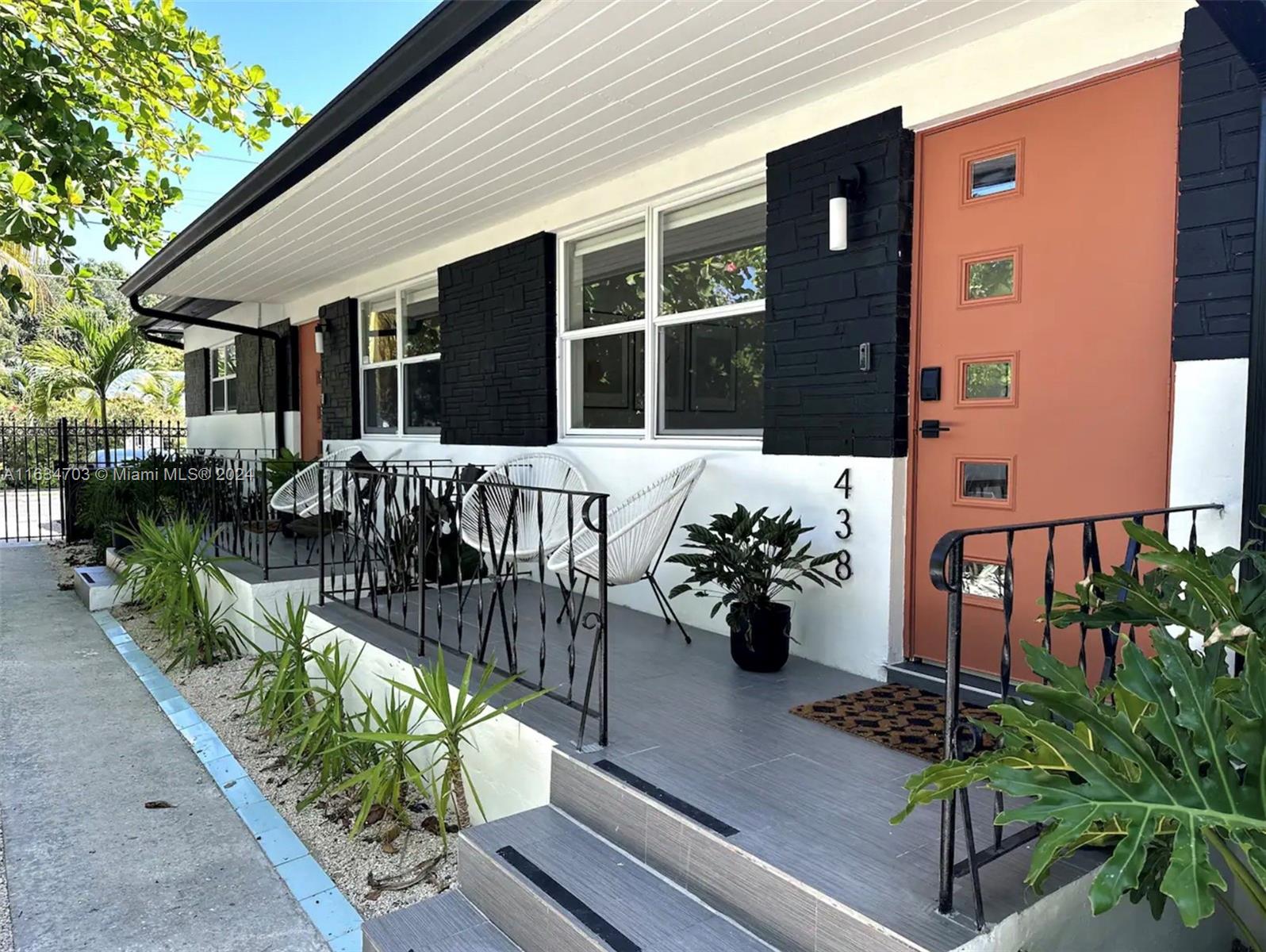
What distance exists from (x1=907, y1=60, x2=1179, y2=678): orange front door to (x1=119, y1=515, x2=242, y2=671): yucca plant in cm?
395

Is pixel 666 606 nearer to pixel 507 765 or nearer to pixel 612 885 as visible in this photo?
pixel 507 765

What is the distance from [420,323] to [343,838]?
15.3 feet

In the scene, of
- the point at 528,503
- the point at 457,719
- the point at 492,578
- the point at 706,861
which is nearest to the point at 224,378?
the point at 528,503

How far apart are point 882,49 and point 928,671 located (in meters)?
2.25

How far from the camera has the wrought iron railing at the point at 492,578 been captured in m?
2.78

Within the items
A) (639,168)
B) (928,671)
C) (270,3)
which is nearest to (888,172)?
(639,168)

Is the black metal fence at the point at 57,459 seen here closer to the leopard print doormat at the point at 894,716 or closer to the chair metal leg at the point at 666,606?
the chair metal leg at the point at 666,606

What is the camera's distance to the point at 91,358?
12.1 m

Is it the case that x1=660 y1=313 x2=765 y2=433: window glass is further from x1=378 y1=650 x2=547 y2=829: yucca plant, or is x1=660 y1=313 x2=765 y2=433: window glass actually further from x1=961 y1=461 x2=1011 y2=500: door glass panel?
x1=378 y1=650 x2=547 y2=829: yucca plant

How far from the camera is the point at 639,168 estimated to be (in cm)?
432

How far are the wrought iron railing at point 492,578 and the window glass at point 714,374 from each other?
2.39ft

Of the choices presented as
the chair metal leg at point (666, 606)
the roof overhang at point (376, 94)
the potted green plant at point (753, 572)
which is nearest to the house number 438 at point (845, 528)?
the potted green plant at point (753, 572)

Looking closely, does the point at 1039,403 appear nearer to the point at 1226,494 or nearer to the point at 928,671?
the point at 1226,494

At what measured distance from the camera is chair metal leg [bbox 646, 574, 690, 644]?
3.83 metres
